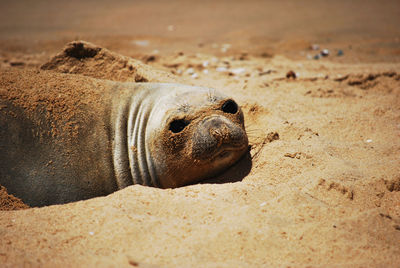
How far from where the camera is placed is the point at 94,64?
4426mm

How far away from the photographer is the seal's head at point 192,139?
2939 mm

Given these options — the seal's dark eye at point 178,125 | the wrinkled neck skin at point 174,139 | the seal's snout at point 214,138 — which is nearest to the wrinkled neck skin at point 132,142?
the wrinkled neck skin at point 174,139

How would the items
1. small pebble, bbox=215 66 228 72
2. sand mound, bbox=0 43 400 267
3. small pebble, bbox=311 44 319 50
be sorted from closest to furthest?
sand mound, bbox=0 43 400 267
small pebble, bbox=215 66 228 72
small pebble, bbox=311 44 319 50

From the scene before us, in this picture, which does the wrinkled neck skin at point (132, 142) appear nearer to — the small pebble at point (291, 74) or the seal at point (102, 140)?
the seal at point (102, 140)

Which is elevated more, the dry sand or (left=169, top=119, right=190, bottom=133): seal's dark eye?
(left=169, top=119, right=190, bottom=133): seal's dark eye

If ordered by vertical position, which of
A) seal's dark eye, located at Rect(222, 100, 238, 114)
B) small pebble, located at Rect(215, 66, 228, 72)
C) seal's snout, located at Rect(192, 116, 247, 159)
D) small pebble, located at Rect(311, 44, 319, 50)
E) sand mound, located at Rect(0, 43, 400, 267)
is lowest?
small pebble, located at Rect(311, 44, 319, 50)

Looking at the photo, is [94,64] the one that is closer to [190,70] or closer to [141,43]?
[190,70]

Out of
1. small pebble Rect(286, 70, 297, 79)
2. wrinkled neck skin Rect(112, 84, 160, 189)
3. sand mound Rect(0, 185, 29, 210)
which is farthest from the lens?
small pebble Rect(286, 70, 297, 79)

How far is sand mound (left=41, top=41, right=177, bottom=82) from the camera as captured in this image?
4371 millimetres

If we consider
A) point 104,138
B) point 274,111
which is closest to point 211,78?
point 274,111

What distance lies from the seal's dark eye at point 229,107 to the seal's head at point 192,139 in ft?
0.08

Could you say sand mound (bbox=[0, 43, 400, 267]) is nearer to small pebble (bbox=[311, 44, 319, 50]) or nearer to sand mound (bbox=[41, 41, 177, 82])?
sand mound (bbox=[41, 41, 177, 82])

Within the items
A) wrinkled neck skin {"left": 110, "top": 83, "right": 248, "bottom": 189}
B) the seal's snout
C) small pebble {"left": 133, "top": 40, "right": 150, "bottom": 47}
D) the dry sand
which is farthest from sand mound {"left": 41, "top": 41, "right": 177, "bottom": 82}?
small pebble {"left": 133, "top": 40, "right": 150, "bottom": 47}

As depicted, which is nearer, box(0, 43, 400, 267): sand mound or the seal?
box(0, 43, 400, 267): sand mound
